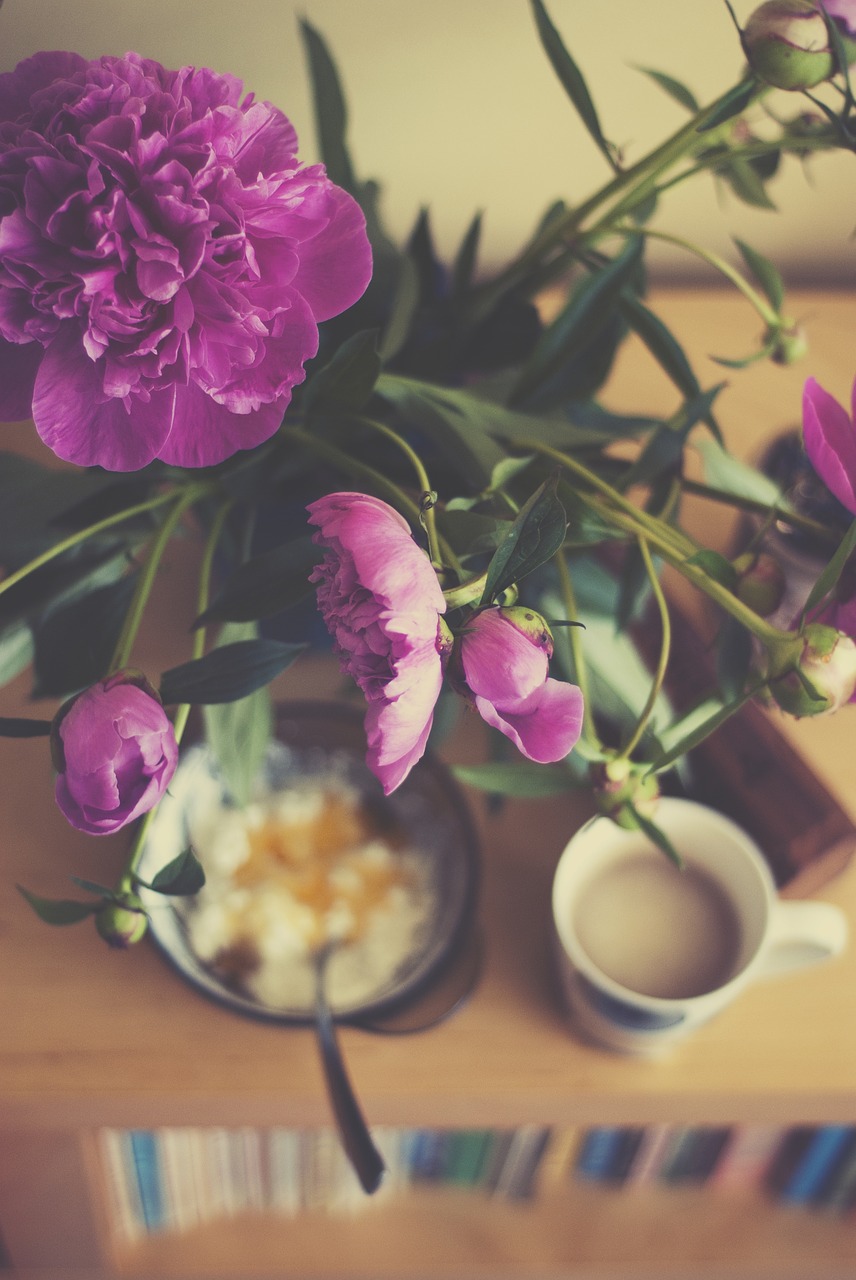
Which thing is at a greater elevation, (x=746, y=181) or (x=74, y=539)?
(x=746, y=181)

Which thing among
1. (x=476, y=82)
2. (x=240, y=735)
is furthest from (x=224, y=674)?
(x=476, y=82)

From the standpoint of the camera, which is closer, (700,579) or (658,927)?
(700,579)

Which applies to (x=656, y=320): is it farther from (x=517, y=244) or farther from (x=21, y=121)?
(x=517, y=244)

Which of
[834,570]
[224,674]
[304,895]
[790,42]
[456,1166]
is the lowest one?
[456,1166]

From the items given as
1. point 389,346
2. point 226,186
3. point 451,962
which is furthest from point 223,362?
point 451,962

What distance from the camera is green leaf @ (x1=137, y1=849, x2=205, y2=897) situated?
0.97ft

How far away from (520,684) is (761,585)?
0.41 feet

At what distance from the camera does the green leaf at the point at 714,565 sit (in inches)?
12.1

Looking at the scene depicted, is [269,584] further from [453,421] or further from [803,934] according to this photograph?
[803,934]

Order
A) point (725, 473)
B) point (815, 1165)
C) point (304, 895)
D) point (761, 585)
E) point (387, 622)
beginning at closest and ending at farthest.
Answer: point (387, 622) → point (761, 585) → point (725, 473) → point (304, 895) → point (815, 1165)

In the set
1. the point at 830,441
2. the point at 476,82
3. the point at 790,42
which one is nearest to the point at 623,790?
the point at 830,441

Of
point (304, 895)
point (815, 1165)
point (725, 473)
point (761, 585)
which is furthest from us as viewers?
point (815, 1165)

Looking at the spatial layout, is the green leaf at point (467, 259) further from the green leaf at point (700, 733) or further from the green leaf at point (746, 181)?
the green leaf at point (700, 733)

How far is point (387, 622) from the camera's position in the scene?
22 cm
